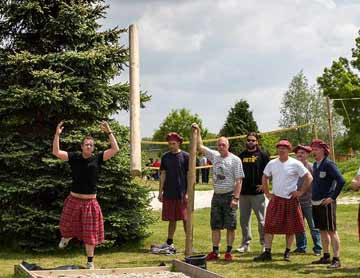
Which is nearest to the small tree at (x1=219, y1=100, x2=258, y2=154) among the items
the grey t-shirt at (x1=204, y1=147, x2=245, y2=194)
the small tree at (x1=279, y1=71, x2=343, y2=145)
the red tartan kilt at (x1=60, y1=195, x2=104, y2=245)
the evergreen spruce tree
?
the small tree at (x1=279, y1=71, x2=343, y2=145)

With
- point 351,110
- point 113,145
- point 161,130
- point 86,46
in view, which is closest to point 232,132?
point 351,110

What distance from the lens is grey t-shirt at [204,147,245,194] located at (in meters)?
8.37

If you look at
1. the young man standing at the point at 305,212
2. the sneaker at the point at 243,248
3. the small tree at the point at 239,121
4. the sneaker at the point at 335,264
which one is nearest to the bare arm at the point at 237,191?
the young man standing at the point at 305,212

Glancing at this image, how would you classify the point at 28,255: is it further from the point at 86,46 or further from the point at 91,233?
the point at 86,46

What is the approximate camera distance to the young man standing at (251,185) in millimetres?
8898

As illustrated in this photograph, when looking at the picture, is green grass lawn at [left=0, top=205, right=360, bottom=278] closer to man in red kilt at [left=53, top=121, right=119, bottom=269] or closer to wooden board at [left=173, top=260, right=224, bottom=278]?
wooden board at [left=173, top=260, right=224, bottom=278]

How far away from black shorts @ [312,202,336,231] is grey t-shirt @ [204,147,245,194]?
1205 millimetres

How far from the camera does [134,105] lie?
23.8 ft

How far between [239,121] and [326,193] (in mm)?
25976

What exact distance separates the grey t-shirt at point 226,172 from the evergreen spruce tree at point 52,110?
1.74 metres

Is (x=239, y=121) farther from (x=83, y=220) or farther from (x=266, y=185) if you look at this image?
(x=83, y=220)

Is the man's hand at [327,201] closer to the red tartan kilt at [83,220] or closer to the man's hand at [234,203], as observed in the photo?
the man's hand at [234,203]

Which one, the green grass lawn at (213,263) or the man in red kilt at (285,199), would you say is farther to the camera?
the man in red kilt at (285,199)

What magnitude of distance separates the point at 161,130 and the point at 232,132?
60.9 ft
